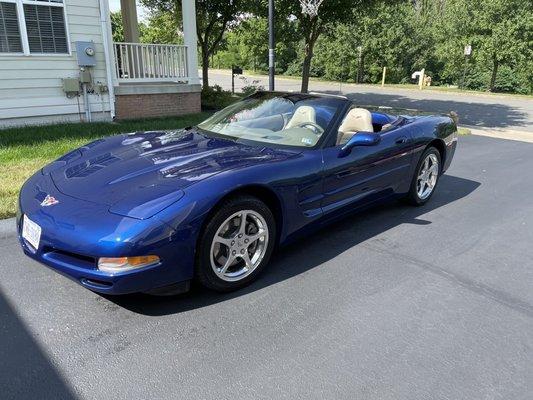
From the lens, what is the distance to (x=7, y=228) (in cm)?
394

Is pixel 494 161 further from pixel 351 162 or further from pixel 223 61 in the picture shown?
pixel 223 61

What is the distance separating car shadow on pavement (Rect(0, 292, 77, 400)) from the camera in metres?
2.07

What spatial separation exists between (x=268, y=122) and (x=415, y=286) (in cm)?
182

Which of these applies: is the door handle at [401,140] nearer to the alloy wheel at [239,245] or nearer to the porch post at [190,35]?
the alloy wheel at [239,245]

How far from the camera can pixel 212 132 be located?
392 cm

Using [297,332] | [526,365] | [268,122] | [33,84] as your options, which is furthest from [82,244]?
[33,84]

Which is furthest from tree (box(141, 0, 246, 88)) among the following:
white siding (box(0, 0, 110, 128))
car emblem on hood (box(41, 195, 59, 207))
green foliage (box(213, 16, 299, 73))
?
car emblem on hood (box(41, 195, 59, 207))

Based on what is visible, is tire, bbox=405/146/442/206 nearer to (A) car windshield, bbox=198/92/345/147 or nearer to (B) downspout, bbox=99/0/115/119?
(A) car windshield, bbox=198/92/345/147

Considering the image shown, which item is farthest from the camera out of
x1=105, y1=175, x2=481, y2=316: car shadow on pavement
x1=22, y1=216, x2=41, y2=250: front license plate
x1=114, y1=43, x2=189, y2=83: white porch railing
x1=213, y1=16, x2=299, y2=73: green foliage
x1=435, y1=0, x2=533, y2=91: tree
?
x1=435, y1=0, x2=533, y2=91: tree

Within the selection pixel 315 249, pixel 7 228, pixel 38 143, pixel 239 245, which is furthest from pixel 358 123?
pixel 38 143

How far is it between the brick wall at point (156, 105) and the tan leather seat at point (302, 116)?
254 inches

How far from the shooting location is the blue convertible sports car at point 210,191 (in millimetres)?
2475

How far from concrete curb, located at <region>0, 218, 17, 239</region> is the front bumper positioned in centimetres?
137

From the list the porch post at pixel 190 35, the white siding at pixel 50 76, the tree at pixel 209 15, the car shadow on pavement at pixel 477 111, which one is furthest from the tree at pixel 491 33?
the white siding at pixel 50 76
